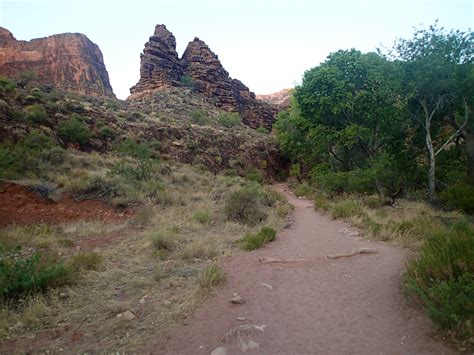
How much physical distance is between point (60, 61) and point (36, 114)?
46715mm

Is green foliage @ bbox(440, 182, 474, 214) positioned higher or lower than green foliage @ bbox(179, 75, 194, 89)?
lower

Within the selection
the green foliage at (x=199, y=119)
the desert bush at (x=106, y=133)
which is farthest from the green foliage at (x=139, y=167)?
the green foliage at (x=199, y=119)

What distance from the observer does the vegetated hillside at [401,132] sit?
1066 cm

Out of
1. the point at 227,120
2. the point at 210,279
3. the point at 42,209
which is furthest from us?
the point at 227,120

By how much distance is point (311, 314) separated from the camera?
153 inches

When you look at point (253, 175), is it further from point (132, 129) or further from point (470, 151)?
point (470, 151)

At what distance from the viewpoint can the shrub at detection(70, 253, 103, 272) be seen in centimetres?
558

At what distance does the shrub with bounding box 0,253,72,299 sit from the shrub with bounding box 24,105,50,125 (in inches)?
611

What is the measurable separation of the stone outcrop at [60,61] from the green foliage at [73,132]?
123ft

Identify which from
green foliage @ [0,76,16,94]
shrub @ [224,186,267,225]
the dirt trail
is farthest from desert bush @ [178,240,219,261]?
green foliage @ [0,76,16,94]

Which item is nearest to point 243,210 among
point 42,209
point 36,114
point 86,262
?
point 86,262

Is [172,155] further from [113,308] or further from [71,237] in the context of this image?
[113,308]

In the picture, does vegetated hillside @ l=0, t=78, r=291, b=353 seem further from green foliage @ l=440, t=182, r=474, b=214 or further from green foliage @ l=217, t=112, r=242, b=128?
green foliage @ l=217, t=112, r=242, b=128

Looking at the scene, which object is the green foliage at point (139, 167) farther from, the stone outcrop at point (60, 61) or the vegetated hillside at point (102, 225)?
the stone outcrop at point (60, 61)
